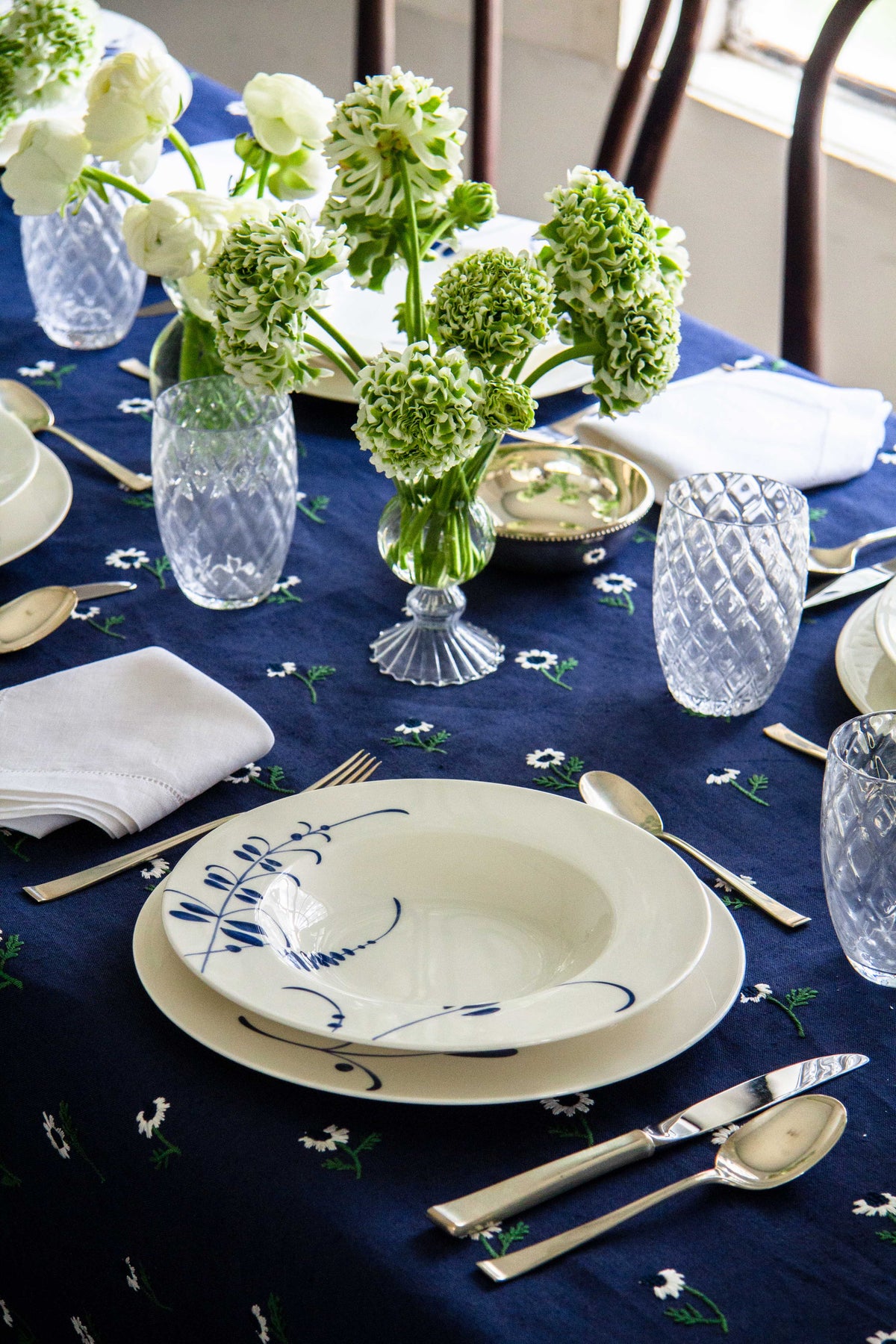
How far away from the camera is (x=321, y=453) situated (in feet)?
3.78

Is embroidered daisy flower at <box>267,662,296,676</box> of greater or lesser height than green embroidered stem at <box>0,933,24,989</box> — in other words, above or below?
above

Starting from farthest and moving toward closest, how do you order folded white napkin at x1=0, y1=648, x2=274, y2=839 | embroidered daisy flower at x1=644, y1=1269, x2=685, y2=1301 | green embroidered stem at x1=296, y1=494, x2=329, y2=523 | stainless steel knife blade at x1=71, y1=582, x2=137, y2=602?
green embroidered stem at x1=296, y1=494, x2=329, y2=523 → stainless steel knife blade at x1=71, y1=582, x2=137, y2=602 → folded white napkin at x1=0, y1=648, x2=274, y2=839 → embroidered daisy flower at x1=644, y1=1269, x2=685, y2=1301

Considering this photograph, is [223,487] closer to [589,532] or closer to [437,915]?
[589,532]

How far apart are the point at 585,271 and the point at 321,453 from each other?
46 cm

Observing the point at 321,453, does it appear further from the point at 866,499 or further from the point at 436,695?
the point at 866,499

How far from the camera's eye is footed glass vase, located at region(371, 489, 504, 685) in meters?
0.85

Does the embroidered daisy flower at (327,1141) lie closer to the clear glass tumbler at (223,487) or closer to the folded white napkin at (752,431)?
the clear glass tumbler at (223,487)

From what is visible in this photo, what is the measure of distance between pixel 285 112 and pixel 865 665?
0.53m

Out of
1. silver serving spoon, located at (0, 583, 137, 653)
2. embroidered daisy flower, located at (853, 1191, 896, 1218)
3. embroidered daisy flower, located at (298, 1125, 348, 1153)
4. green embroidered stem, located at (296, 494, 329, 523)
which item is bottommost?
silver serving spoon, located at (0, 583, 137, 653)

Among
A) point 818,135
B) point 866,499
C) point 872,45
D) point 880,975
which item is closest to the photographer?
point 880,975

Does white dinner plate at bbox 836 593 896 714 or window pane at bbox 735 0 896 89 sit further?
window pane at bbox 735 0 896 89

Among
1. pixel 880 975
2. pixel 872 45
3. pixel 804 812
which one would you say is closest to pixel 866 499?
pixel 804 812

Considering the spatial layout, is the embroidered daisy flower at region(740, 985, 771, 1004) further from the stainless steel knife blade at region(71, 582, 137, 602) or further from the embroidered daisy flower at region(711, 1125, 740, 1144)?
the stainless steel knife blade at region(71, 582, 137, 602)

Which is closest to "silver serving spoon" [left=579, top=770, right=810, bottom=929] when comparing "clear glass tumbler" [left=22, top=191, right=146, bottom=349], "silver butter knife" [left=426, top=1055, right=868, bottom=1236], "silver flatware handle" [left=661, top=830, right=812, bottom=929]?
"silver flatware handle" [left=661, top=830, right=812, bottom=929]
